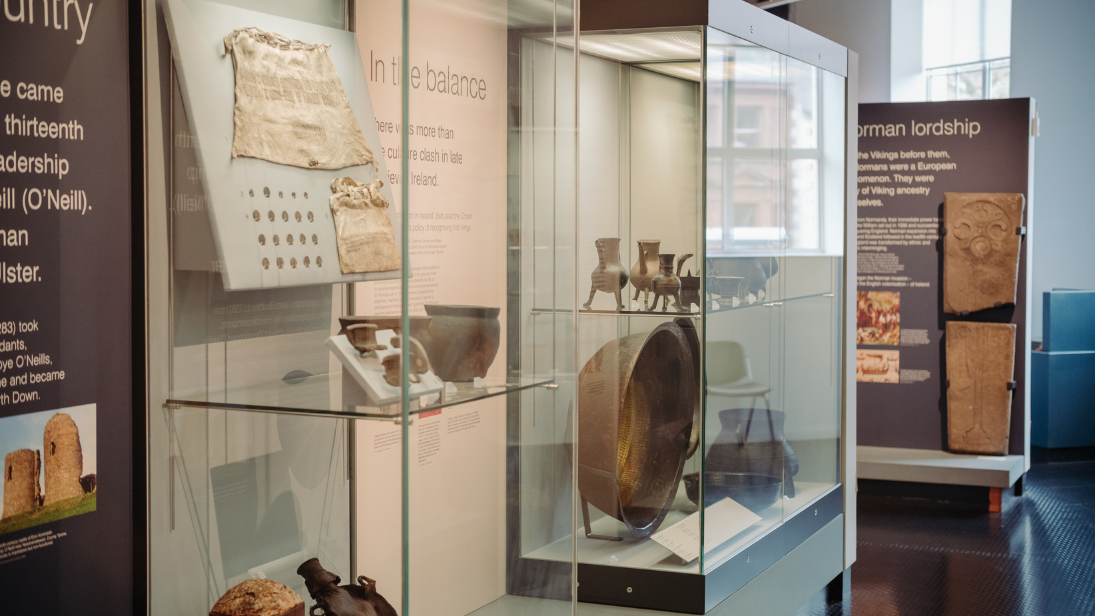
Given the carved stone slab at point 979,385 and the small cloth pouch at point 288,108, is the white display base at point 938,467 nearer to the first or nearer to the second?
the carved stone slab at point 979,385

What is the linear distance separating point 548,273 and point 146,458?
748mm

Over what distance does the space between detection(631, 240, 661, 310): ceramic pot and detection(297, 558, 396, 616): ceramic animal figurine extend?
1408 mm

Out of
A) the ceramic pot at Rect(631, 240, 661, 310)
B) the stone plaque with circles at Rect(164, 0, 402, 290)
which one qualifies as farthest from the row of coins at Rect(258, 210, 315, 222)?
the ceramic pot at Rect(631, 240, 661, 310)

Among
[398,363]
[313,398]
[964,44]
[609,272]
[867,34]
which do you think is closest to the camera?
[398,363]

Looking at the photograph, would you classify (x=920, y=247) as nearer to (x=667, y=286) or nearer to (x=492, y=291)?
(x=667, y=286)

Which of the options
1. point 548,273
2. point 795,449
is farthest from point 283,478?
point 795,449

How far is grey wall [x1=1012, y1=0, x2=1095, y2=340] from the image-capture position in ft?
25.2

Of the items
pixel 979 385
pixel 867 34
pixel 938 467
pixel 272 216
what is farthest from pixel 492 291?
pixel 867 34

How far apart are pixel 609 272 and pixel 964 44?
653cm

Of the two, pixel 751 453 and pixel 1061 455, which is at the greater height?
pixel 751 453

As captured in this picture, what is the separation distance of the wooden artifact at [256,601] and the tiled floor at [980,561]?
3.03 metres

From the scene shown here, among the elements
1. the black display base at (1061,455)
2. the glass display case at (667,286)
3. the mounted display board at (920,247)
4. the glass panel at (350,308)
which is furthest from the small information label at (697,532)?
the black display base at (1061,455)

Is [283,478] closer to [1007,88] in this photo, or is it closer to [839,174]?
[839,174]

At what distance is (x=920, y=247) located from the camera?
5.90m
